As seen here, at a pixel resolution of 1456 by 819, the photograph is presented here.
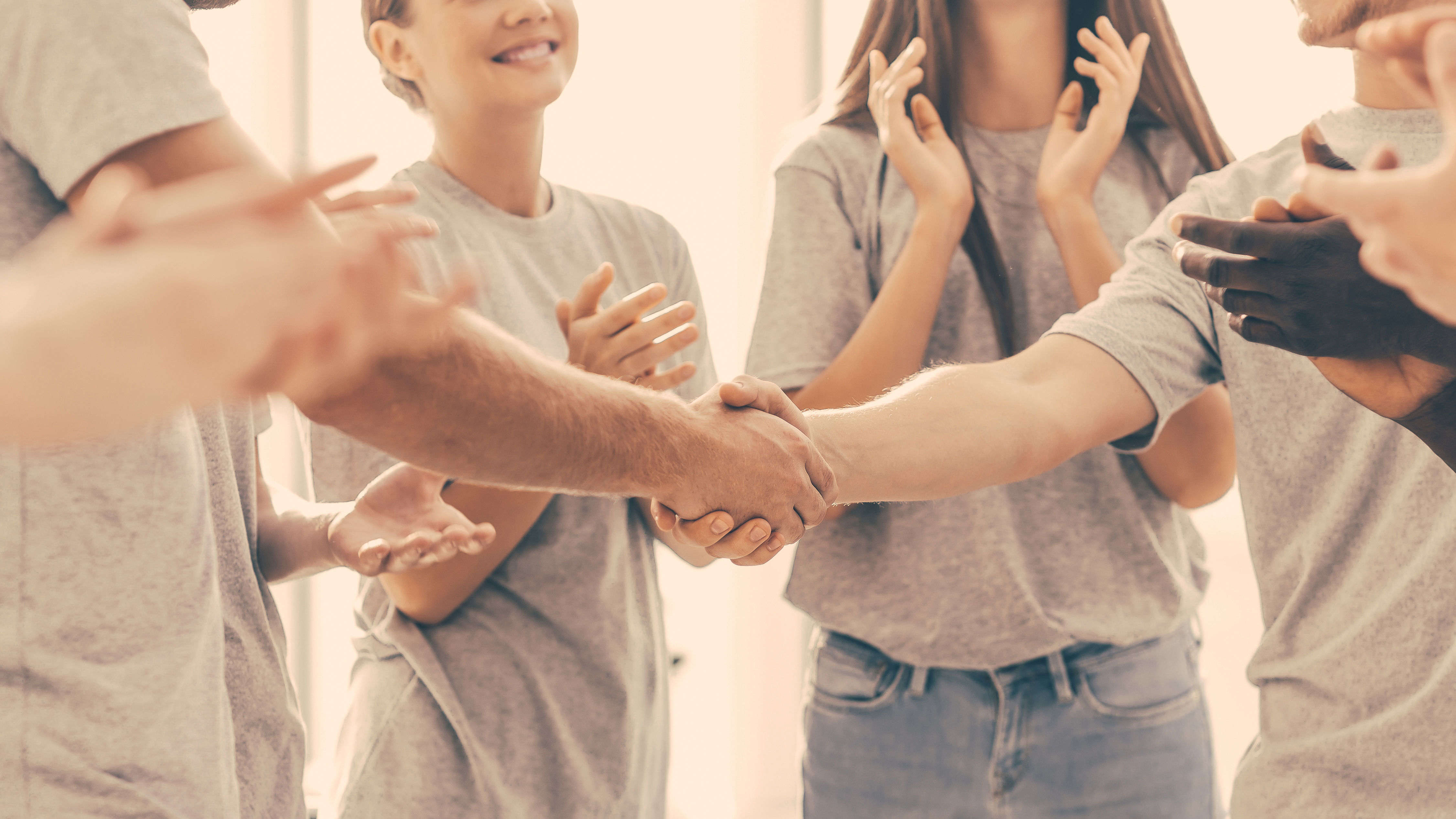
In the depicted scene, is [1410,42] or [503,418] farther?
[503,418]

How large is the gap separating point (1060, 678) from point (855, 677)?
236 millimetres

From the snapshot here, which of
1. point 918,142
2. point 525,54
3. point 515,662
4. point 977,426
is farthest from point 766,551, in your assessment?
point 525,54

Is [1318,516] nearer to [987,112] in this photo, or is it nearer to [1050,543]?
[1050,543]

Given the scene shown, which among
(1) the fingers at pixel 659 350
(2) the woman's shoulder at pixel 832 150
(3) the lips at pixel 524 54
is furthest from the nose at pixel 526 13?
(1) the fingers at pixel 659 350

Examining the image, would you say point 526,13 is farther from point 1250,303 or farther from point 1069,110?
point 1250,303

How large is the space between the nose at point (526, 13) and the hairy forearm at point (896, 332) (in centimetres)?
55

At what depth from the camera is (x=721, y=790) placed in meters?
2.28

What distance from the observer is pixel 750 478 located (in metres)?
0.96

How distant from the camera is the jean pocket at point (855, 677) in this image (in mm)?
1192

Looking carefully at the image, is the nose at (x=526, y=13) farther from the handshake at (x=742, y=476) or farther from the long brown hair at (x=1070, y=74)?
the handshake at (x=742, y=476)

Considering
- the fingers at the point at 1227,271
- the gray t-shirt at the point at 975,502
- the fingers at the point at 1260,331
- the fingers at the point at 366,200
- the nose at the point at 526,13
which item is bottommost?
the gray t-shirt at the point at 975,502

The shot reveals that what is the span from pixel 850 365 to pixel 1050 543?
326 millimetres

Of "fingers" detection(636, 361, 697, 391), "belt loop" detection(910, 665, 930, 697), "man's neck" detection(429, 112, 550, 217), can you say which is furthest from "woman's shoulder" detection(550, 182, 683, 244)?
"belt loop" detection(910, 665, 930, 697)

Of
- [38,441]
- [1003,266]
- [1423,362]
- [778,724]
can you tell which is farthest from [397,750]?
[778,724]
